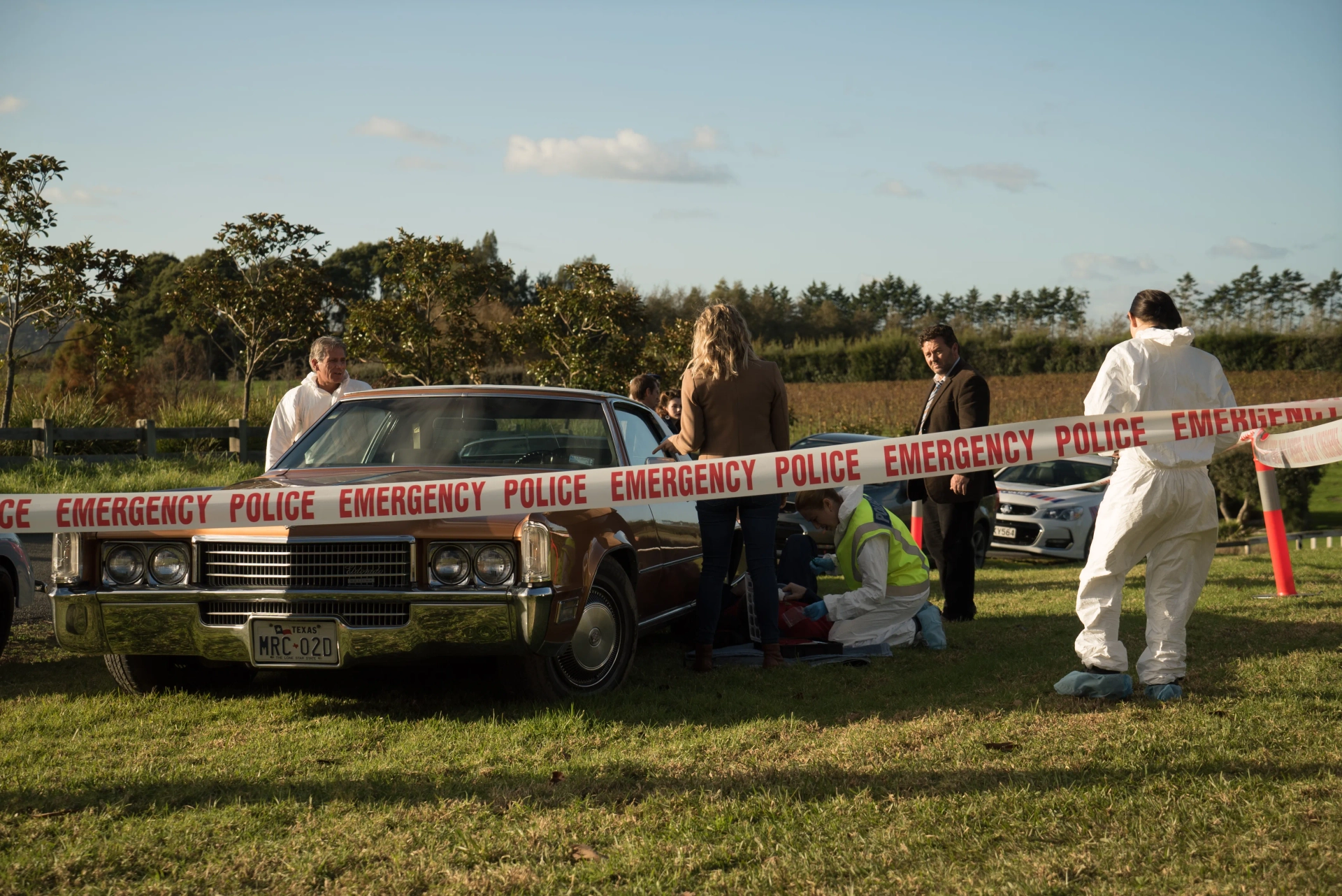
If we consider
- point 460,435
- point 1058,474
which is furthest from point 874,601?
point 1058,474

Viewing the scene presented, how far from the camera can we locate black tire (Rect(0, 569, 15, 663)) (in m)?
6.20

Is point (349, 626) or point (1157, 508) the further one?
point (1157, 508)

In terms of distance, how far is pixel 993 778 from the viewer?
4.09 meters

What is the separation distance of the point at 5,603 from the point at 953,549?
581 centimetres

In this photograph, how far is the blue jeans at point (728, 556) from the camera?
610cm

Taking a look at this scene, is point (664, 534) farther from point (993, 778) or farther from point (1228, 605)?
point (1228, 605)

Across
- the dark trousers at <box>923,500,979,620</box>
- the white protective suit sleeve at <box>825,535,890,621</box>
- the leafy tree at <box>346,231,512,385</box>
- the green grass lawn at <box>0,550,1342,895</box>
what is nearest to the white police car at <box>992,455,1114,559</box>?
the dark trousers at <box>923,500,979,620</box>

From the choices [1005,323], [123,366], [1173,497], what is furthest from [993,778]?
[1005,323]

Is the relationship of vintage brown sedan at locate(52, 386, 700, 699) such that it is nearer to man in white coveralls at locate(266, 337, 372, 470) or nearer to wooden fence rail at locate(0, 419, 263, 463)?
man in white coveralls at locate(266, 337, 372, 470)

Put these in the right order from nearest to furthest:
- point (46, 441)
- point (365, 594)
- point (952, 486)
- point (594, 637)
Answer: point (365, 594), point (594, 637), point (952, 486), point (46, 441)

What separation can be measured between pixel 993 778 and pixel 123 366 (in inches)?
819

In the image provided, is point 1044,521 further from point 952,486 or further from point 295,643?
point 295,643

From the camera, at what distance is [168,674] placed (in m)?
5.70

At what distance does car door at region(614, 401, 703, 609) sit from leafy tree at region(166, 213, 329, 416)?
61.6 ft
